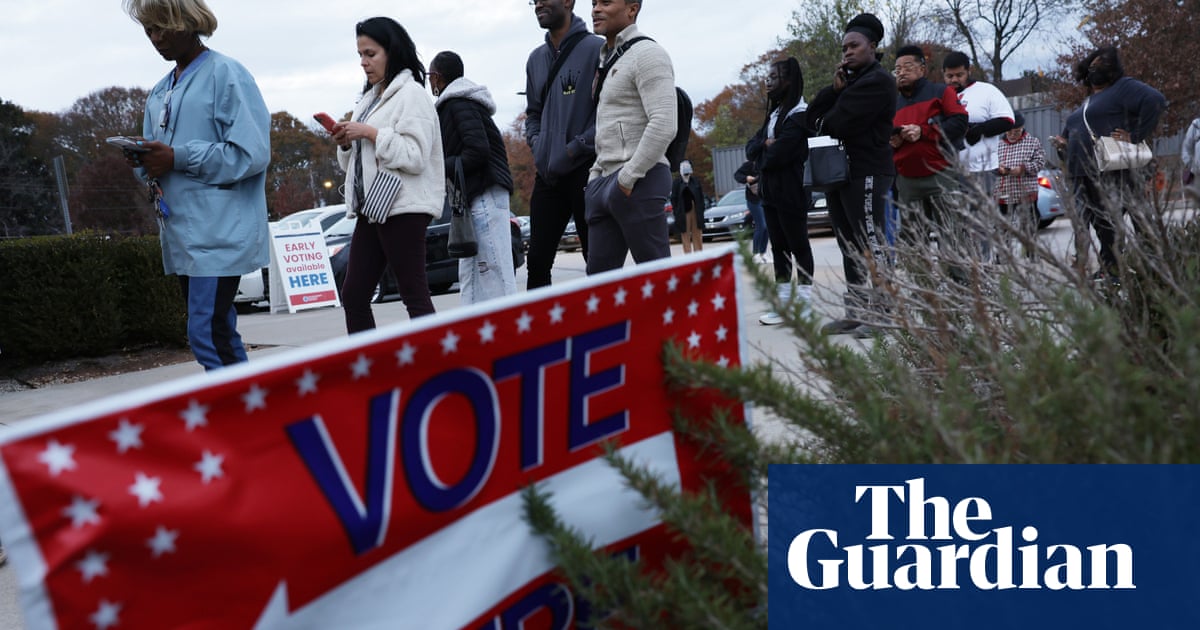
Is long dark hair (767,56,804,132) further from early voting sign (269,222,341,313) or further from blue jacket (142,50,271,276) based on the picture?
early voting sign (269,222,341,313)

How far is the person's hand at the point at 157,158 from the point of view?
3.47 metres

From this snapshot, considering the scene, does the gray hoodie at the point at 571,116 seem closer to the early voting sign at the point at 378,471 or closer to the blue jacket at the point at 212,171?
the blue jacket at the point at 212,171

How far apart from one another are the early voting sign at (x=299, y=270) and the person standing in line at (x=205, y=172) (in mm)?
8560

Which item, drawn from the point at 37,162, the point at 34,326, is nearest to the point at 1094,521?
the point at 34,326

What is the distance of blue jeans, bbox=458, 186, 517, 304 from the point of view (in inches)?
216

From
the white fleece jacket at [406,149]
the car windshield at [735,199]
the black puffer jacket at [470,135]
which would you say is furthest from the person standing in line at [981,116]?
the car windshield at [735,199]

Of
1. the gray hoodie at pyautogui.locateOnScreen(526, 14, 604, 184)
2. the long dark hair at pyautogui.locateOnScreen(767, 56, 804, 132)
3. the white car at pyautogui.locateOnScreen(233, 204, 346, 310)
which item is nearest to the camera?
the gray hoodie at pyautogui.locateOnScreen(526, 14, 604, 184)

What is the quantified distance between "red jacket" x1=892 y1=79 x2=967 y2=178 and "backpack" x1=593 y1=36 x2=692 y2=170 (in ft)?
6.05

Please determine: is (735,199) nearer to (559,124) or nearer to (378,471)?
(559,124)

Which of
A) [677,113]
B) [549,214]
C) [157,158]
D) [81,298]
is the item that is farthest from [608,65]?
[81,298]

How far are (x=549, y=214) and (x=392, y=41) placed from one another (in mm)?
1181

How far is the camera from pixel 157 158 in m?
3.49

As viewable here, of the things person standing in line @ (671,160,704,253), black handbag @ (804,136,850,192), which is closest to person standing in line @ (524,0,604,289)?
black handbag @ (804,136,850,192)

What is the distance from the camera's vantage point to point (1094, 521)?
4.14 feet
